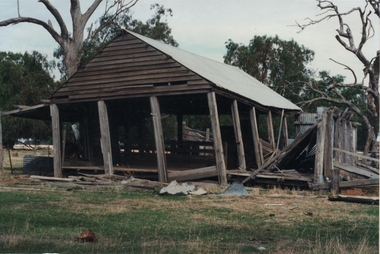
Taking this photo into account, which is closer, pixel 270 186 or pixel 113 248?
pixel 113 248

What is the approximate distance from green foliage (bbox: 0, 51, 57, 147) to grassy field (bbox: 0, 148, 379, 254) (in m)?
22.1

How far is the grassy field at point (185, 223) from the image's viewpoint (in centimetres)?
823

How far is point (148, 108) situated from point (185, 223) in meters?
15.6

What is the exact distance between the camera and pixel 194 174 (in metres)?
19.0

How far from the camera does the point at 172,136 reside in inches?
1617

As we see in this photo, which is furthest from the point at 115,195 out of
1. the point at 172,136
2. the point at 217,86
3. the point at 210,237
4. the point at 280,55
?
the point at 280,55

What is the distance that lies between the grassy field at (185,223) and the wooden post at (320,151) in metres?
1.05

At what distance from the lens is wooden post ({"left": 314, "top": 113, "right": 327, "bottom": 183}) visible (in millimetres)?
16547

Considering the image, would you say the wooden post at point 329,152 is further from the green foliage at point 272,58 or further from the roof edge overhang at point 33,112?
the green foliage at point 272,58

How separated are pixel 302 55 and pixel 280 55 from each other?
6.45ft

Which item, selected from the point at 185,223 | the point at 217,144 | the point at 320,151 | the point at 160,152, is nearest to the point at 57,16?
the point at 160,152

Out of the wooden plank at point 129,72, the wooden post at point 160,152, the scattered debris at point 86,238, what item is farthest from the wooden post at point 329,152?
the scattered debris at point 86,238

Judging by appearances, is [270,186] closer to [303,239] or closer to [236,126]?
[236,126]

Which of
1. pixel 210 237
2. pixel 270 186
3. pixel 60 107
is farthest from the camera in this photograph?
pixel 60 107
